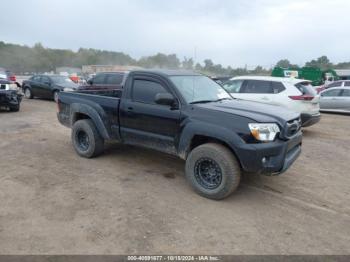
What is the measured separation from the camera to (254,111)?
438 cm

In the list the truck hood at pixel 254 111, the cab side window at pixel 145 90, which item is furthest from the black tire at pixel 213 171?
the cab side window at pixel 145 90

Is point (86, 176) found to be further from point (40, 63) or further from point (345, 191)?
point (40, 63)

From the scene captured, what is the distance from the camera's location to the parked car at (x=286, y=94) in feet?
28.2

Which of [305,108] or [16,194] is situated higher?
[305,108]

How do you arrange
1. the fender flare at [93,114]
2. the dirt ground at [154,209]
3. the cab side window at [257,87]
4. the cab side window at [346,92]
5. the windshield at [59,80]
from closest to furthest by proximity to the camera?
the dirt ground at [154,209] → the fender flare at [93,114] → the cab side window at [257,87] → the cab side window at [346,92] → the windshield at [59,80]

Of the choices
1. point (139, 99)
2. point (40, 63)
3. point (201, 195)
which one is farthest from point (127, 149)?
point (40, 63)

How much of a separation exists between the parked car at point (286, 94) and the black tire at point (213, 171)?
5.20m

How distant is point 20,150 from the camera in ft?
21.6

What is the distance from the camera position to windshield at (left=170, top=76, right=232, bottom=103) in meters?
4.79

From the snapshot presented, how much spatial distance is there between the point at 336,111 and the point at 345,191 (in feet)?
35.0

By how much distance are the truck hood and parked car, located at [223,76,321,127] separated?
421 centimetres

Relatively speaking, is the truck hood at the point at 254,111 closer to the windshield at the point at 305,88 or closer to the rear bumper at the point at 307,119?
the rear bumper at the point at 307,119

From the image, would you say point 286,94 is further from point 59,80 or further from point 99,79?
point 59,80

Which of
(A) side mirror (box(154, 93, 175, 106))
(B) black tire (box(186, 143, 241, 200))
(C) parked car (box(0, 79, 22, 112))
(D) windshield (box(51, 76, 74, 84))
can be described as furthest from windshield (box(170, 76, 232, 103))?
(D) windshield (box(51, 76, 74, 84))
